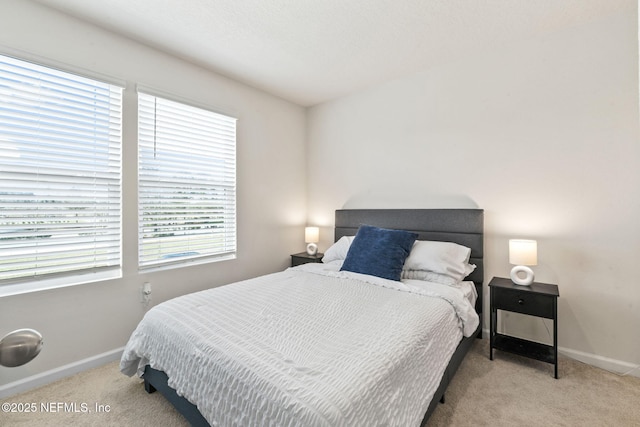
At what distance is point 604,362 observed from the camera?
2.15 meters

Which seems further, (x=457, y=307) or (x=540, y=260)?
(x=540, y=260)

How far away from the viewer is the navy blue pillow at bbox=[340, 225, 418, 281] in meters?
2.39

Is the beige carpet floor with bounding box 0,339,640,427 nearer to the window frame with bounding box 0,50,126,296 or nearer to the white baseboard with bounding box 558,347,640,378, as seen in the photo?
the white baseboard with bounding box 558,347,640,378

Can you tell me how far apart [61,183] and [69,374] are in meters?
1.40

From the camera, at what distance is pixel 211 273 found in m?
2.96

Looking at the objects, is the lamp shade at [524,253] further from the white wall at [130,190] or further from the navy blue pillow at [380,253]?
the white wall at [130,190]

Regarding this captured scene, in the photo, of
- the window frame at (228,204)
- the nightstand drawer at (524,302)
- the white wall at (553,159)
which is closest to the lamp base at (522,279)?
the nightstand drawer at (524,302)

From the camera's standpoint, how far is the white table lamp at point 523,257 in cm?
221

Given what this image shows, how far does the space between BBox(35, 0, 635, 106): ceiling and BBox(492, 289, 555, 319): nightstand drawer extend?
209 centimetres

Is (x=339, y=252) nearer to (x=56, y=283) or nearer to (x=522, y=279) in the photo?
(x=522, y=279)

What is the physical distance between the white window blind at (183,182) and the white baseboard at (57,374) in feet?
2.46

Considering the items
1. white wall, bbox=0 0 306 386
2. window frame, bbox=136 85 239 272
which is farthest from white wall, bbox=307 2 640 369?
window frame, bbox=136 85 239 272

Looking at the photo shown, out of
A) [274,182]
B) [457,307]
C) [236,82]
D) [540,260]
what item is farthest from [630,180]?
[236,82]

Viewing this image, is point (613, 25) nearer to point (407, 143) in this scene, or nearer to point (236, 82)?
point (407, 143)
